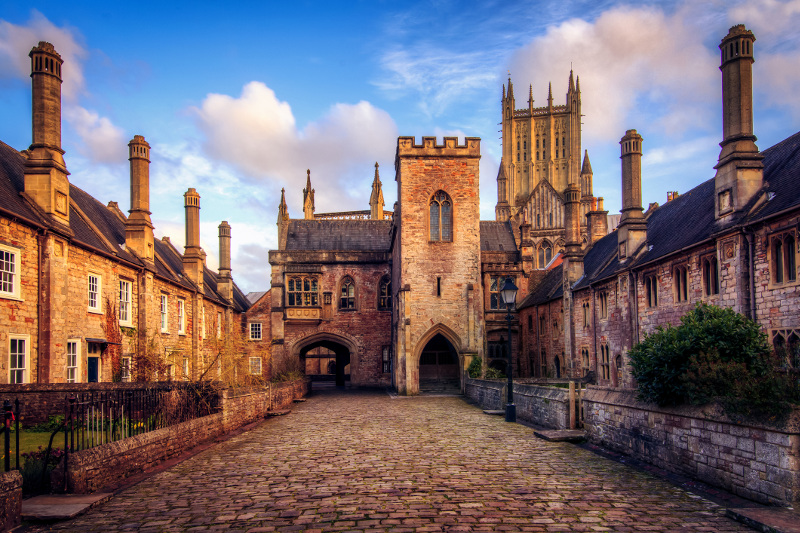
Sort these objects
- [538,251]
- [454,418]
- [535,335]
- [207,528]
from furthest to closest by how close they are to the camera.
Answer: [538,251], [535,335], [454,418], [207,528]

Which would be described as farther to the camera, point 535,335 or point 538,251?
point 538,251

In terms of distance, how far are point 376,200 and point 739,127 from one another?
37.0 m

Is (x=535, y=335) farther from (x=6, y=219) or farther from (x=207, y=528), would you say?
(x=207, y=528)

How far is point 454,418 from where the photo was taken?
19.0 metres

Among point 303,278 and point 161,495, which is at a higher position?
point 303,278

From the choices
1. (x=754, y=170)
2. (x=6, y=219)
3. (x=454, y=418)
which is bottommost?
(x=454, y=418)

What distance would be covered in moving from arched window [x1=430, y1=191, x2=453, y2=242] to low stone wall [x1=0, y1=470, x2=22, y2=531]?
88.9ft

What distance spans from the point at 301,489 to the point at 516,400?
39.7 feet

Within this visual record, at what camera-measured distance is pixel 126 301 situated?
23031mm

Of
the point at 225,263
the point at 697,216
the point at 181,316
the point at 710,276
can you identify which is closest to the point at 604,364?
the point at 697,216

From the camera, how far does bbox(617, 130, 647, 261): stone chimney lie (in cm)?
2586

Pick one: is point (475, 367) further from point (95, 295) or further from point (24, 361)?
point (24, 361)

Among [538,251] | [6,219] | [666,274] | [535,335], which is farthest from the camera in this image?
[538,251]

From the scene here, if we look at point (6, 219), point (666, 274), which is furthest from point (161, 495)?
point (666, 274)
